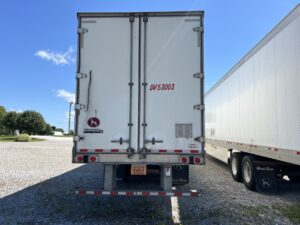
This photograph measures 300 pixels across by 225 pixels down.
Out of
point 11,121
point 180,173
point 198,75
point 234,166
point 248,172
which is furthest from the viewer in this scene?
point 11,121

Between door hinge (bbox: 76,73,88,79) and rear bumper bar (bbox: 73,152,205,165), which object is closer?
rear bumper bar (bbox: 73,152,205,165)

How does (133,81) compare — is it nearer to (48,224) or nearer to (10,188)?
(48,224)

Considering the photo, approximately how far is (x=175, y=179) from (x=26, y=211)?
321 cm

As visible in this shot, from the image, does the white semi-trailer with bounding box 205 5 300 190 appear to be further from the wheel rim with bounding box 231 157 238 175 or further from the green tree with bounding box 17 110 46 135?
the green tree with bounding box 17 110 46 135

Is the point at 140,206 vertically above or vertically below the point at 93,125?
below

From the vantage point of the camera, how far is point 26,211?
558 cm

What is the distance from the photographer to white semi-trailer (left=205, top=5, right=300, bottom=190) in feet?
17.1

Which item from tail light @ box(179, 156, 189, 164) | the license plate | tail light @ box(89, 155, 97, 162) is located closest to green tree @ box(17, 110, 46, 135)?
tail light @ box(89, 155, 97, 162)

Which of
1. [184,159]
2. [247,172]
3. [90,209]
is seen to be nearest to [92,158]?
[90,209]

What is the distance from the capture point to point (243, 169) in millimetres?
8070

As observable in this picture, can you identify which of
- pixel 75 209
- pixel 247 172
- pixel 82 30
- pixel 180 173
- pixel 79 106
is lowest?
pixel 75 209

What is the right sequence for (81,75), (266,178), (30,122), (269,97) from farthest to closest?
1. (30,122)
2. (266,178)
3. (269,97)
4. (81,75)

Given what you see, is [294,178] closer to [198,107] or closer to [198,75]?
[198,107]

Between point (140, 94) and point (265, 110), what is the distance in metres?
3.24
